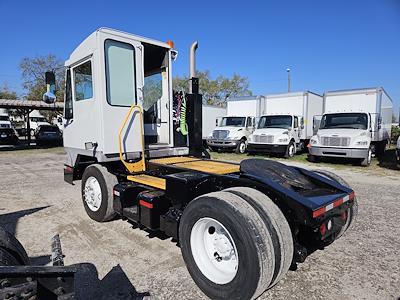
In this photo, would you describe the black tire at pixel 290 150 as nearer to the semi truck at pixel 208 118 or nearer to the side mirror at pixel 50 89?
the semi truck at pixel 208 118

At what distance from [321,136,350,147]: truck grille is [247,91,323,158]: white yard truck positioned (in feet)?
7.22

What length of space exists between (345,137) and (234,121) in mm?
7552

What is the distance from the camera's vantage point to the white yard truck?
14.5 metres

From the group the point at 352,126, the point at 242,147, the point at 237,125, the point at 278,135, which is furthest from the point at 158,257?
the point at 237,125

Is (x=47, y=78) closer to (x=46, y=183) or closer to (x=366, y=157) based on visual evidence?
(x=46, y=183)

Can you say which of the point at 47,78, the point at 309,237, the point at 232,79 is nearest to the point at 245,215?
the point at 309,237

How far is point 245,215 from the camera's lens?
8.11ft

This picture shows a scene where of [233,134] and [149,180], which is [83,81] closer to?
[149,180]

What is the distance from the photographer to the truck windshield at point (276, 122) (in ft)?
49.9

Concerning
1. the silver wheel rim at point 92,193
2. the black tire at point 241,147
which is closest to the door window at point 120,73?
the silver wheel rim at point 92,193

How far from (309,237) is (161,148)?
3.08m

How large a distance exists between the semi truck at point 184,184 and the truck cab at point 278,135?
9.39 metres

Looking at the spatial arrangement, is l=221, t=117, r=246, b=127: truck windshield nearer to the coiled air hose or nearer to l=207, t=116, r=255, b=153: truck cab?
l=207, t=116, r=255, b=153: truck cab

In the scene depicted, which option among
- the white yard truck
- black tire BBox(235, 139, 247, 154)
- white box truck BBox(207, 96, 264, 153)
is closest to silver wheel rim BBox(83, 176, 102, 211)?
the white yard truck
